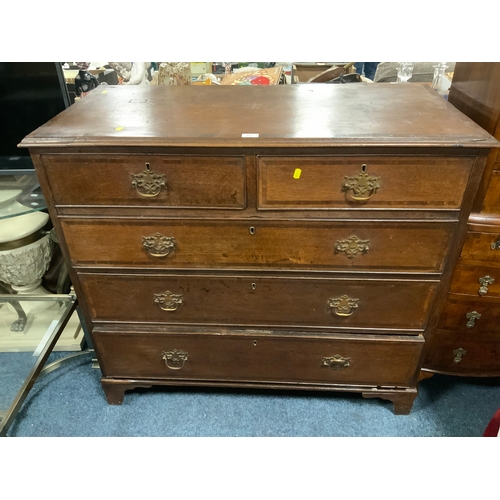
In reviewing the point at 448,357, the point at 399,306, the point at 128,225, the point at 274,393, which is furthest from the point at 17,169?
the point at 448,357

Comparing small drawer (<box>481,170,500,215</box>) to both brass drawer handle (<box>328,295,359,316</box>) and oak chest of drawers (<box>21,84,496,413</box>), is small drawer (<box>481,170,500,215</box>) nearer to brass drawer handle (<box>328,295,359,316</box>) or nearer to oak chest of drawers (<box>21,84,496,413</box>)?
oak chest of drawers (<box>21,84,496,413</box>)

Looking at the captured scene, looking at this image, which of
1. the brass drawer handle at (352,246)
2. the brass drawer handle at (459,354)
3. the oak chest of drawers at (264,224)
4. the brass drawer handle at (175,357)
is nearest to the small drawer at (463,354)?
the brass drawer handle at (459,354)

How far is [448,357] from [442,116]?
0.86m

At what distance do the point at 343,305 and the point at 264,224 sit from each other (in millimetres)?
377

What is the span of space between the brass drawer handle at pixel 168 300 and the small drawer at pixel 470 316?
89 centimetres

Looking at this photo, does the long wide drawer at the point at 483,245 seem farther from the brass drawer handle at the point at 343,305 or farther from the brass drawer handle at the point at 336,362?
the brass drawer handle at the point at 336,362

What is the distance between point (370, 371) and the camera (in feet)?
4.68

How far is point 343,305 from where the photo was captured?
1276 mm

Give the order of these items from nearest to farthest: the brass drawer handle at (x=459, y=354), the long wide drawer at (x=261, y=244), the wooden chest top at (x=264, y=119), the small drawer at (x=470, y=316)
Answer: the wooden chest top at (x=264, y=119) < the long wide drawer at (x=261, y=244) < the small drawer at (x=470, y=316) < the brass drawer handle at (x=459, y=354)

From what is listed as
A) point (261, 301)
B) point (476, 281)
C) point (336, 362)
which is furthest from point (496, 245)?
point (261, 301)

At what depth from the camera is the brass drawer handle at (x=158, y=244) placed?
1.17 meters

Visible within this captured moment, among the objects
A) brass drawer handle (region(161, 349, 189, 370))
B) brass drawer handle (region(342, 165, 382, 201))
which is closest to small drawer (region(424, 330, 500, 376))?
brass drawer handle (region(342, 165, 382, 201))

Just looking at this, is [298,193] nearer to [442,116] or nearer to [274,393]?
[442,116]

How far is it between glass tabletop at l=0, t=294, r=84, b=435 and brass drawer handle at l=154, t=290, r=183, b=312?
527mm
